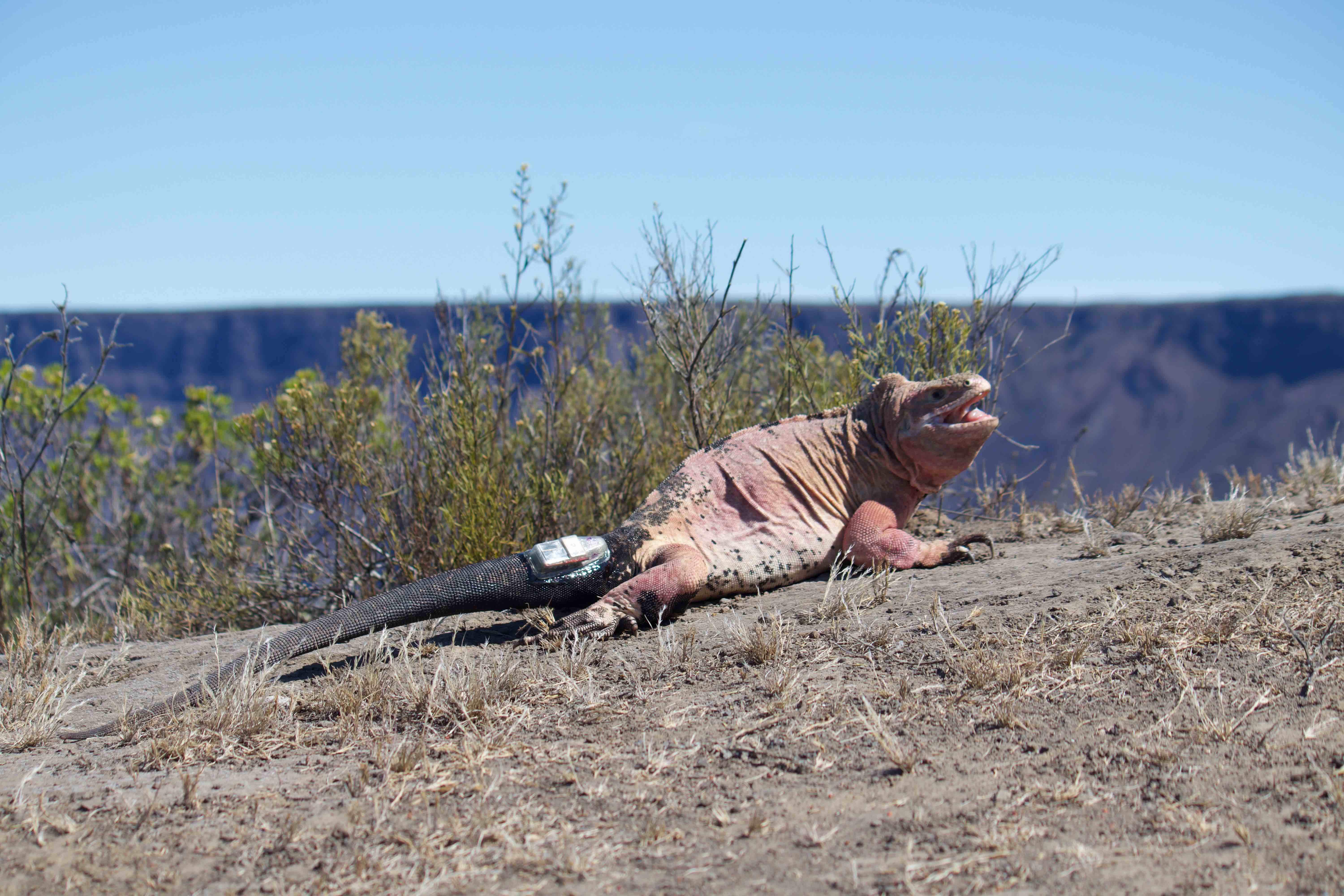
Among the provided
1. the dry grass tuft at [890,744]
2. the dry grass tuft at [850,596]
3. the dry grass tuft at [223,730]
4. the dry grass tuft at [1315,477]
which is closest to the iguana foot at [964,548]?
the dry grass tuft at [850,596]

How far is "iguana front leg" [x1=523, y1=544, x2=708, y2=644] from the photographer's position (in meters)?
4.94

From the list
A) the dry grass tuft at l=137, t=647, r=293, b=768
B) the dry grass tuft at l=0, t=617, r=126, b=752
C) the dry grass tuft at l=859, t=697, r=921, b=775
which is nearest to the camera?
the dry grass tuft at l=859, t=697, r=921, b=775

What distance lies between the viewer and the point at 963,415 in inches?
231

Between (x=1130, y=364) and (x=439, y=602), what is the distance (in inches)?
1043

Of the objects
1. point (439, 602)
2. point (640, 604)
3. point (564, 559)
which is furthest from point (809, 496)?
point (439, 602)

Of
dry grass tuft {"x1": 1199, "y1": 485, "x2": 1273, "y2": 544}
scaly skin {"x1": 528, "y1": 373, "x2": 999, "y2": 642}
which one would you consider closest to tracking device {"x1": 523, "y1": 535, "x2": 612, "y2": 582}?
scaly skin {"x1": 528, "y1": 373, "x2": 999, "y2": 642}

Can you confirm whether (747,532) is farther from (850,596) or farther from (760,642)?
(760,642)

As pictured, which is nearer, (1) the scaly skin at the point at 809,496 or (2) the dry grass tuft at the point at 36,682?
(2) the dry grass tuft at the point at 36,682

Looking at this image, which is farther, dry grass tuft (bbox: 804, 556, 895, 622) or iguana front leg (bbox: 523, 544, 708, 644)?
iguana front leg (bbox: 523, 544, 708, 644)

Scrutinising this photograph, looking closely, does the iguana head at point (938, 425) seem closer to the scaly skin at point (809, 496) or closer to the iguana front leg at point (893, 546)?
the scaly skin at point (809, 496)

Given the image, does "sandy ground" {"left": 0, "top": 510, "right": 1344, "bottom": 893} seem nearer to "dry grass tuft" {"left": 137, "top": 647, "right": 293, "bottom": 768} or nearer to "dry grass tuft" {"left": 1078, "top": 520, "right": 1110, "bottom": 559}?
"dry grass tuft" {"left": 137, "top": 647, "right": 293, "bottom": 768}

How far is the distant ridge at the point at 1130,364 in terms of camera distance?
25172 millimetres

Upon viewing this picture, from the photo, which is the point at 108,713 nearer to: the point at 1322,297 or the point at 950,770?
the point at 950,770

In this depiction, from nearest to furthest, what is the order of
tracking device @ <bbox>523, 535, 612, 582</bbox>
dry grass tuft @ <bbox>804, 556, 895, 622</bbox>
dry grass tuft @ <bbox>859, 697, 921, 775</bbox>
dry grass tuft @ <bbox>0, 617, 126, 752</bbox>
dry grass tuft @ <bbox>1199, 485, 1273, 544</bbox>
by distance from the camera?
dry grass tuft @ <bbox>859, 697, 921, 775</bbox> → dry grass tuft @ <bbox>0, 617, 126, 752</bbox> → dry grass tuft @ <bbox>804, 556, 895, 622</bbox> → tracking device @ <bbox>523, 535, 612, 582</bbox> → dry grass tuft @ <bbox>1199, 485, 1273, 544</bbox>
